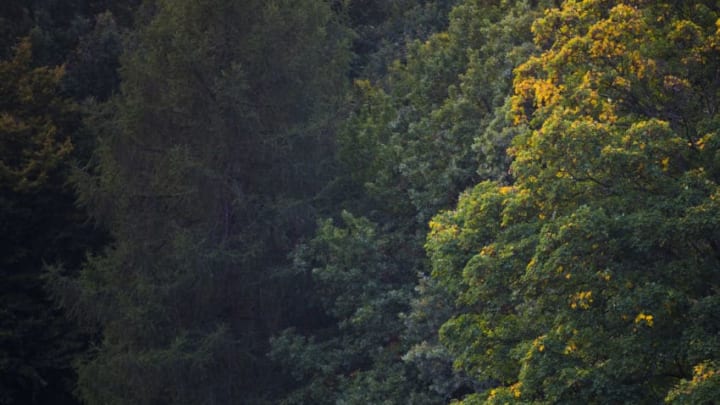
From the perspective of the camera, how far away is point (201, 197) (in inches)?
827

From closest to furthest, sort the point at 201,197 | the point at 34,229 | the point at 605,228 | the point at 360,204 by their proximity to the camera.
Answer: the point at 605,228, the point at 201,197, the point at 360,204, the point at 34,229

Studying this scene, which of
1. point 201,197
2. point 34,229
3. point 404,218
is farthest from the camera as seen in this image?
point 34,229

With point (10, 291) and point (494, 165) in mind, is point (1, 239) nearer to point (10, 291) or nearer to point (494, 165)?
point (10, 291)

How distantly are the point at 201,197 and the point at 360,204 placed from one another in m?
3.98

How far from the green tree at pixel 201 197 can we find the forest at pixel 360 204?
0.06 metres

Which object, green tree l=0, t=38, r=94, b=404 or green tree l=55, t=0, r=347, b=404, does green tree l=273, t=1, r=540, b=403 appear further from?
green tree l=0, t=38, r=94, b=404

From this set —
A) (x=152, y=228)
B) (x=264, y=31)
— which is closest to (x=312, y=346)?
(x=152, y=228)

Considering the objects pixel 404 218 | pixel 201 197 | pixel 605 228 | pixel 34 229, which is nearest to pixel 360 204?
pixel 404 218

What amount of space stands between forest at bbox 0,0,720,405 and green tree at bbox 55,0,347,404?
0.21 ft

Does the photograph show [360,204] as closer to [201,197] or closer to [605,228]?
[201,197]

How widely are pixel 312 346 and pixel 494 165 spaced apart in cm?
605

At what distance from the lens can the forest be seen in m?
11.7

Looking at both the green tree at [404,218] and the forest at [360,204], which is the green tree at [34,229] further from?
the green tree at [404,218]

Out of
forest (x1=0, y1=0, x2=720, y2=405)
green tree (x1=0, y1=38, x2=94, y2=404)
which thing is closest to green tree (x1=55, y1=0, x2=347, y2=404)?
forest (x1=0, y1=0, x2=720, y2=405)
